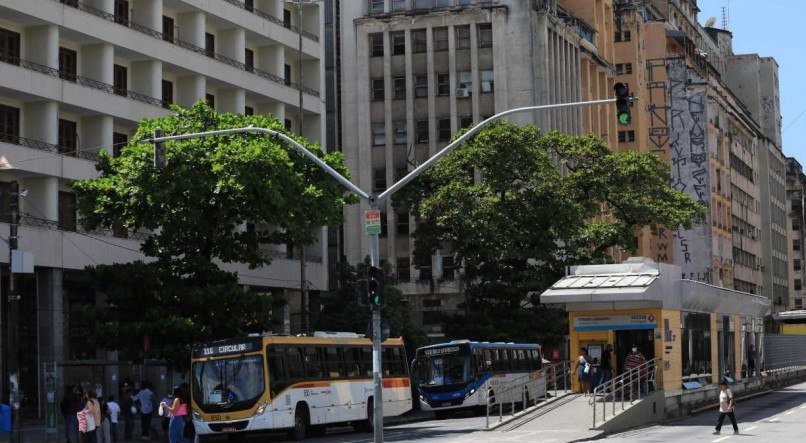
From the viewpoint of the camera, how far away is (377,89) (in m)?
88.2

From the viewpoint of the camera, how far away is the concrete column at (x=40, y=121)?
161 feet

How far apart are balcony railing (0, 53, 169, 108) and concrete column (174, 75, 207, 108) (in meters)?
1.54

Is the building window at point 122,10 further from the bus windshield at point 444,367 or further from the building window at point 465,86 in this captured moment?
the building window at point 465,86

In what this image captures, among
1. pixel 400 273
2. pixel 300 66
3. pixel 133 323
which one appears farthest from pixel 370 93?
pixel 133 323

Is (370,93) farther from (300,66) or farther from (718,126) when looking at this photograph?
(718,126)

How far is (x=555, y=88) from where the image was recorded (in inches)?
3447

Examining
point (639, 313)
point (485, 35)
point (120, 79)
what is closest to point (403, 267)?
point (485, 35)

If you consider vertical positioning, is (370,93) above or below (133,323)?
above

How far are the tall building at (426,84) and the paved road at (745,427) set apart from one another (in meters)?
35.5

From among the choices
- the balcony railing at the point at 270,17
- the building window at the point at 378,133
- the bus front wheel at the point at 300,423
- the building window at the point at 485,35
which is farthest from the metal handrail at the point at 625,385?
the building window at the point at 378,133

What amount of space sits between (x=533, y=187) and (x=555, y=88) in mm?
28989

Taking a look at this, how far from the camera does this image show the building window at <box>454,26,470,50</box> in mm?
86688

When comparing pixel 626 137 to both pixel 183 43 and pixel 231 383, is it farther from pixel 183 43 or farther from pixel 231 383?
pixel 231 383

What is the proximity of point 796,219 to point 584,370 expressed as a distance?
422 ft
